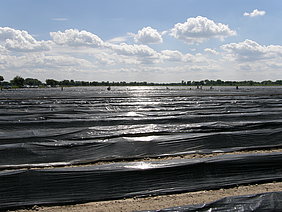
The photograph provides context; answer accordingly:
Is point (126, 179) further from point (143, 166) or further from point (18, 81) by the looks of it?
point (18, 81)

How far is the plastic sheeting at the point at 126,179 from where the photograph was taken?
355cm

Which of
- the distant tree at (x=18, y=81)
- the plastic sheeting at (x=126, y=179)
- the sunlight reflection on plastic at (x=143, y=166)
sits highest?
the distant tree at (x=18, y=81)

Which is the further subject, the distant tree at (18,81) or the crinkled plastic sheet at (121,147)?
the distant tree at (18,81)

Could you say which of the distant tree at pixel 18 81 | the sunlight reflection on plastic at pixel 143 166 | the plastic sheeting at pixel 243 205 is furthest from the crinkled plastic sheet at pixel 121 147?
the distant tree at pixel 18 81

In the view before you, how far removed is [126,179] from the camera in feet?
12.6

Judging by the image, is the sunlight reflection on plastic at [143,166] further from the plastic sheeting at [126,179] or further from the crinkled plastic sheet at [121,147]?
the crinkled plastic sheet at [121,147]

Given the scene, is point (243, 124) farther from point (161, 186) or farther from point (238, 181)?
point (161, 186)

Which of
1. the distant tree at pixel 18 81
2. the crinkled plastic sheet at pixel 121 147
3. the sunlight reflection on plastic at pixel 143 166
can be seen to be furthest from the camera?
the distant tree at pixel 18 81

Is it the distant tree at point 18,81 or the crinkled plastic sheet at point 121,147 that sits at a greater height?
the distant tree at point 18,81

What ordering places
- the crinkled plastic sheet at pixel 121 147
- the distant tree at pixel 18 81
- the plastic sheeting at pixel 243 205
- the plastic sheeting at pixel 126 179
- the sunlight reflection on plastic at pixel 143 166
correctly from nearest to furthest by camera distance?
the plastic sheeting at pixel 243 205 → the plastic sheeting at pixel 126 179 → the sunlight reflection on plastic at pixel 143 166 → the crinkled plastic sheet at pixel 121 147 → the distant tree at pixel 18 81

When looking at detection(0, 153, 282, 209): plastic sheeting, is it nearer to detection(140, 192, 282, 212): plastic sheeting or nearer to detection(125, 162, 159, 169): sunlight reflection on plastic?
detection(125, 162, 159, 169): sunlight reflection on plastic

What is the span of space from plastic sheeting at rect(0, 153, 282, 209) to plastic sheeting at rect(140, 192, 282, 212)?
93cm

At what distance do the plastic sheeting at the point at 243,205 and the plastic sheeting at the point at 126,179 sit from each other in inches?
36.7

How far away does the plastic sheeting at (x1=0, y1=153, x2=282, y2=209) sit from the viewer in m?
3.55
